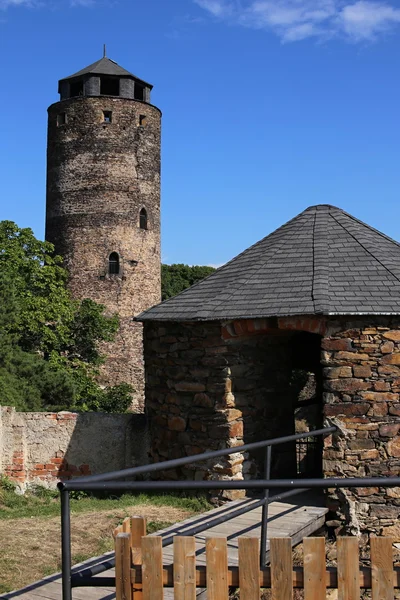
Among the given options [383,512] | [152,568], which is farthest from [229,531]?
[152,568]

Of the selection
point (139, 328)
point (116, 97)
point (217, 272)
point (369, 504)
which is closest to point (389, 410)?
point (369, 504)

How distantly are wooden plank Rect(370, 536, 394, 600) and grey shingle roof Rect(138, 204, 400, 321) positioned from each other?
15.0 ft

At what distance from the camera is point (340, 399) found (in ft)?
24.3

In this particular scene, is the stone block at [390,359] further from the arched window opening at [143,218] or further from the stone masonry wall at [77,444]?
the arched window opening at [143,218]

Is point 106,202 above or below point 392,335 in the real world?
above

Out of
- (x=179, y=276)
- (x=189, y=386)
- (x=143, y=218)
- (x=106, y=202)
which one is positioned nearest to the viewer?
(x=189, y=386)

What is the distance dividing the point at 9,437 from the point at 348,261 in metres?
4.89

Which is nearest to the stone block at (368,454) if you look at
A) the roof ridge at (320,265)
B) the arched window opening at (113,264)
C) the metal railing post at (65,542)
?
the roof ridge at (320,265)

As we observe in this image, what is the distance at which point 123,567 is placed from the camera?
118 inches

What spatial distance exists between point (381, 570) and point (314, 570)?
0.27 meters

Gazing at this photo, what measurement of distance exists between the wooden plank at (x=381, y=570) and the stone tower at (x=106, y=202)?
77.7 feet

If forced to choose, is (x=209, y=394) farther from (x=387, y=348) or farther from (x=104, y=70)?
(x=104, y=70)

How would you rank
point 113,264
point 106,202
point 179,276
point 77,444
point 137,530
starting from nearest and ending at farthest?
point 137,530
point 77,444
point 106,202
point 113,264
point 179,276

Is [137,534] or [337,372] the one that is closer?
[137,534]
